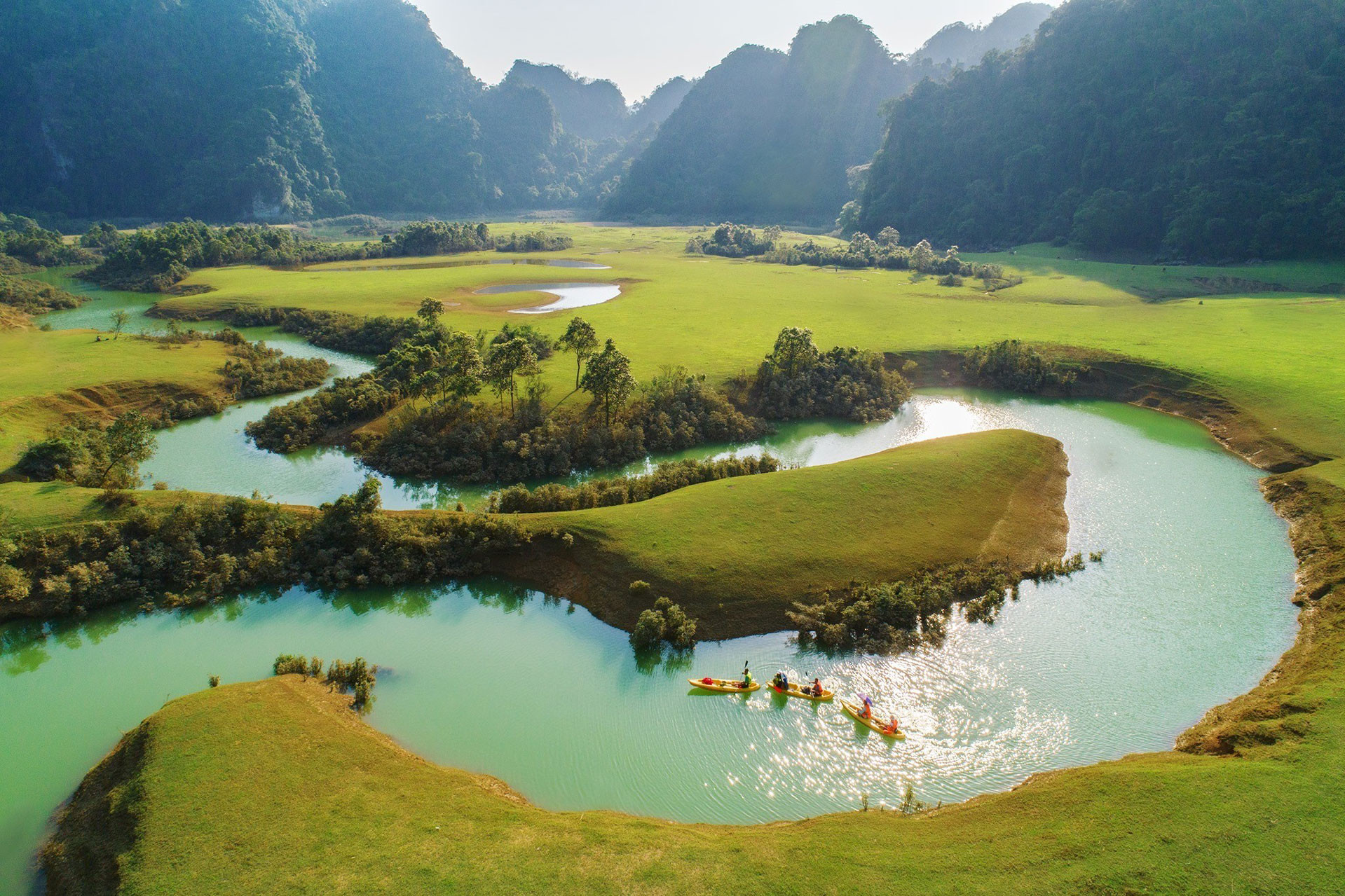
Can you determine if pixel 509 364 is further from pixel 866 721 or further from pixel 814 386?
pixel 866 721

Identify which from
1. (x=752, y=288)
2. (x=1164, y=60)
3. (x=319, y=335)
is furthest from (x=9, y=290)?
(x=1164, y=60)

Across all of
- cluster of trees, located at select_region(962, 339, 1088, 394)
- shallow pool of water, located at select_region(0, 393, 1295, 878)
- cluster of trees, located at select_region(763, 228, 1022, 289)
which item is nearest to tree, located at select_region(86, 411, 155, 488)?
shallow pool of water, located at select_region(0, 393, 1295, 878)

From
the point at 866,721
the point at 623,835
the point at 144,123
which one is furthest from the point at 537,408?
the point at 144,123

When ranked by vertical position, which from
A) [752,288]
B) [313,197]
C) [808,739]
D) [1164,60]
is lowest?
[808,739]

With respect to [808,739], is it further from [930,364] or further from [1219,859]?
[930,364]

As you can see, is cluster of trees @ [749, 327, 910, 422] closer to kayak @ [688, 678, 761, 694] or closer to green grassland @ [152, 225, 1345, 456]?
green grassland @ [152, 225, 1345, 456]
